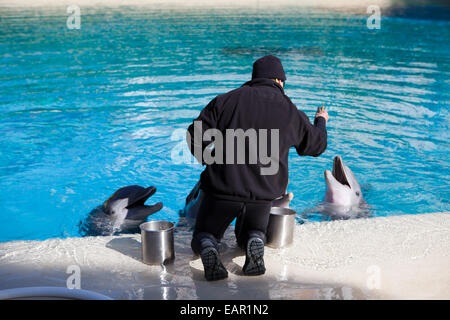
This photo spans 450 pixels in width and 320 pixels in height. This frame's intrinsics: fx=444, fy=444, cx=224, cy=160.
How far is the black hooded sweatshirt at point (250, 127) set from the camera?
298cm

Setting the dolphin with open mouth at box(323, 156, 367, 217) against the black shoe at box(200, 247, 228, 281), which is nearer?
the black shoe at box(200, 247, 228, 281)

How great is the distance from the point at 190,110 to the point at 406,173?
4.35 m

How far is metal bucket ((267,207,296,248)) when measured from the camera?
132 inches

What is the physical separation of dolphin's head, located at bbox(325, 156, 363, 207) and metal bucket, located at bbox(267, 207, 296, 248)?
54.8 inches

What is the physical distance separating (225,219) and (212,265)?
1.22ft

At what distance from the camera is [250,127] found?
9.77 ft

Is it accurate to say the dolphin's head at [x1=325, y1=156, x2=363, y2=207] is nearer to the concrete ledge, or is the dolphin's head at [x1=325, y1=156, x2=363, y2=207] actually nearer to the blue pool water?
the blue pool water

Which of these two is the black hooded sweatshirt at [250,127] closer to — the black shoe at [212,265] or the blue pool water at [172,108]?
the black shoe at [212,265]

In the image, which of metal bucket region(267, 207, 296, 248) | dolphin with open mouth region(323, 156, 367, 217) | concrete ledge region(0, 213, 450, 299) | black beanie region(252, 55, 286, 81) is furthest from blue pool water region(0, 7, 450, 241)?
black beanie region(252, 55, 286, 81)

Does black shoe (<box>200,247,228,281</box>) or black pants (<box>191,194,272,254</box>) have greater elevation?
black pants (<box>191,194,272,254</box>)

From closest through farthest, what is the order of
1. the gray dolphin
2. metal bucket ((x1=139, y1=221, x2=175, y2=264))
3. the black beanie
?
metal bucket ((x1=139, y1=221, x2=175, y2=264)) < the black beanie < the gray dolphin

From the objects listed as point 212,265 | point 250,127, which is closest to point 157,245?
point 212,265

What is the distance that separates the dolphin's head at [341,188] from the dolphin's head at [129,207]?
5.93 ft

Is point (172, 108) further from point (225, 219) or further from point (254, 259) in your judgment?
point (254, 259)
